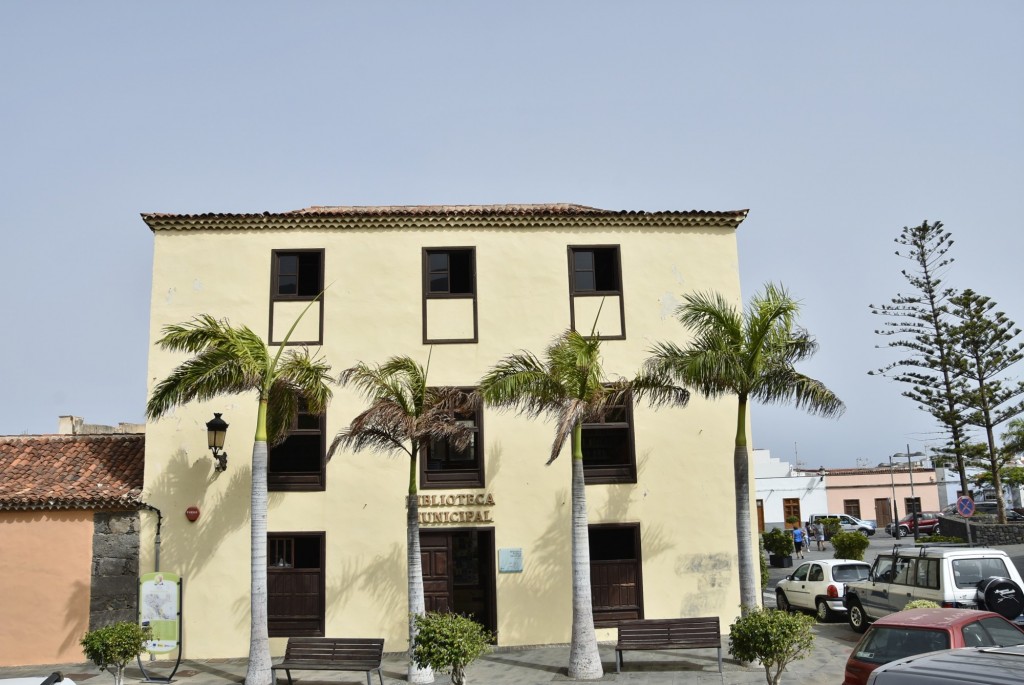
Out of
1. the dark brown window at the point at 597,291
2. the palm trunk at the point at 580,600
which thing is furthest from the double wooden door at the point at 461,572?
the dark brown window at the point at 597,291

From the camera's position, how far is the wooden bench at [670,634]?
13.7 m

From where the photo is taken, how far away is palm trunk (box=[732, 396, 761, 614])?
13.8 m

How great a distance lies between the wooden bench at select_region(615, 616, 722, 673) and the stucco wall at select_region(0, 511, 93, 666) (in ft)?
30.3

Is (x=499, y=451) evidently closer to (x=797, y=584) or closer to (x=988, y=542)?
(x=797, y=584)

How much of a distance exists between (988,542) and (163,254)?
29.2m

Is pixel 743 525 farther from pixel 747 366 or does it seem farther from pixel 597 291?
pixel 597 291

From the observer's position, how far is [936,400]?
109 ft

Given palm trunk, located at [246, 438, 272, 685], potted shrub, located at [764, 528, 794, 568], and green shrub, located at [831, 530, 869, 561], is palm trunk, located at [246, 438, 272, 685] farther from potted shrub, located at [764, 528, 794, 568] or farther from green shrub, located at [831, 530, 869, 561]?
potted shrub, located at [764, 528, 794, 568]

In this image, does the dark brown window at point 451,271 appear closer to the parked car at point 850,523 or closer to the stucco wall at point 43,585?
the stucco wall at point 43,585

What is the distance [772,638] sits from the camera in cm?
1104

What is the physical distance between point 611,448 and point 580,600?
143 inches

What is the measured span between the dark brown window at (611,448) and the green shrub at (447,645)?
4.78m

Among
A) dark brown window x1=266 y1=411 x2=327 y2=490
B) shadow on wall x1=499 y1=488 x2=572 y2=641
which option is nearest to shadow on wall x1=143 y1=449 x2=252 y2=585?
dark brown window x1=266 y1=411 x2=327 y2=490

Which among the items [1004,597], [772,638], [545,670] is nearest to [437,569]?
[545,670]
